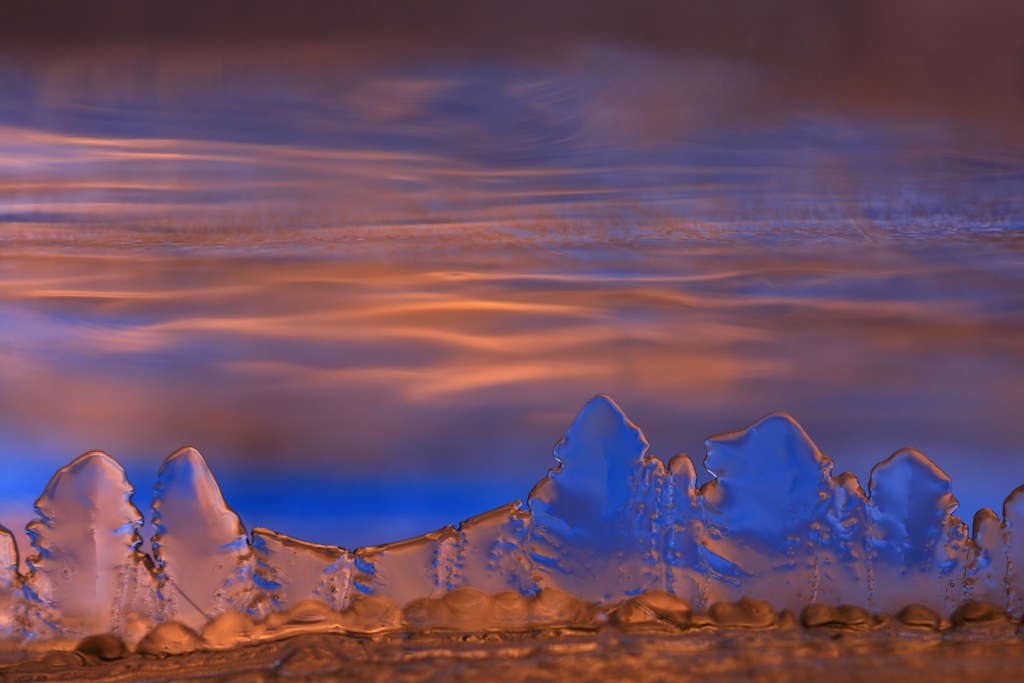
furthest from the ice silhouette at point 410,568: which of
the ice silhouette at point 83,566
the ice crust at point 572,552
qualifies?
the ice silhouette at point 83,566

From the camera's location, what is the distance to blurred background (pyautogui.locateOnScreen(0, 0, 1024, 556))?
90 cm

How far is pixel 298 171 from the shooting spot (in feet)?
3.40

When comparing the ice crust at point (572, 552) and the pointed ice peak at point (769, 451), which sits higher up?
the pointed ice peak at point (769, 451)

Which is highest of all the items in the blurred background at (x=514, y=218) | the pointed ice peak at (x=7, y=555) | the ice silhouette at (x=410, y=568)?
the blurred background at (x=514, y=218)

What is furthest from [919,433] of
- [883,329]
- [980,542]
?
[980,542]

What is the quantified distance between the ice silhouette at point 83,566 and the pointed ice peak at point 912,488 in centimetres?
47

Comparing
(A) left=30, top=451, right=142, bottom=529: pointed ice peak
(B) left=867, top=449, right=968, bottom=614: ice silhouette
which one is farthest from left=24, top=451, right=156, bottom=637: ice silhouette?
(B) left=867, top=449, right=968, bottom=614: ice silhouette

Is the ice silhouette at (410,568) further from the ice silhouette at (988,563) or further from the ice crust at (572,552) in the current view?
the ice silhouette at (988,563)

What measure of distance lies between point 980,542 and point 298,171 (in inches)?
30.6

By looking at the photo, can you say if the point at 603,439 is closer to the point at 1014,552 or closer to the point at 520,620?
the point at 520,620

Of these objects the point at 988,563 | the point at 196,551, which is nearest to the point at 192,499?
the point at 196,551

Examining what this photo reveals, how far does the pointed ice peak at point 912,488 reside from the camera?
597 mm

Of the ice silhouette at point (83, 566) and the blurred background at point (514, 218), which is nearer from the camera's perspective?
the ice silhouette at point (83, 566)

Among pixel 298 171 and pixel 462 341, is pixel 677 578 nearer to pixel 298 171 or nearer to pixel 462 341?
pixel 462 341
